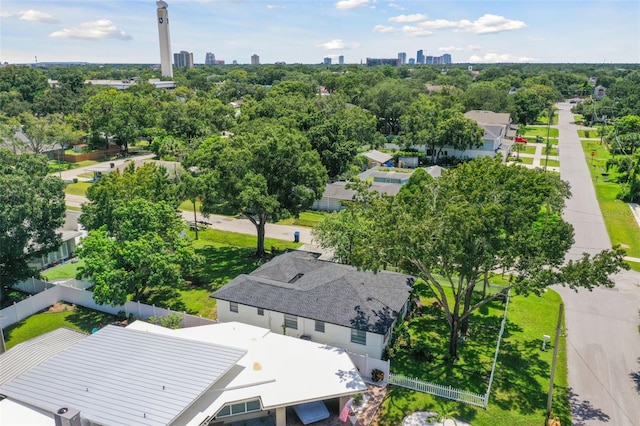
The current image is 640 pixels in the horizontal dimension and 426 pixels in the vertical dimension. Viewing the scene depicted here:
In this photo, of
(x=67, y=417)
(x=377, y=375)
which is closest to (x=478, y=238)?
Result: (x=377, y=375)

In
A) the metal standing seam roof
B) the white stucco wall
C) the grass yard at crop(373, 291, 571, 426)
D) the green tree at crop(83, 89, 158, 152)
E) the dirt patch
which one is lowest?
the grass yard at crop(373, 291, 571, 426)

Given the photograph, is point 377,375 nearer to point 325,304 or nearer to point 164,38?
point 325,304

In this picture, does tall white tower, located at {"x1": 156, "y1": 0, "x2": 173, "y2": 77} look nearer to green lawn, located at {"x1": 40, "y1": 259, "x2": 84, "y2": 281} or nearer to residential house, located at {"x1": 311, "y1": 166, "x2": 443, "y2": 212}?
residential house, located at {"x1": 311, "y1": 166, "x2": 443, "y2": 212}

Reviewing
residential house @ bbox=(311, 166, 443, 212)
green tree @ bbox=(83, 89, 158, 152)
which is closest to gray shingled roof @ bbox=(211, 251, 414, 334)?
residential house @ bbox=(311, 166, 443, 212)

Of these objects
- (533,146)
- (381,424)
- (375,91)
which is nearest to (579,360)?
(381,424)

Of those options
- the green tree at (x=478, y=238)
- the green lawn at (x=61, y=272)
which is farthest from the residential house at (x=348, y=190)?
the green tree at (x=478, y=238)

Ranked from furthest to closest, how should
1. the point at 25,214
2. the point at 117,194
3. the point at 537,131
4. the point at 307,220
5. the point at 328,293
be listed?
the point at 537,131
the point at 307,220
the point at 117,194
the point at 25,214
the point at 328,293

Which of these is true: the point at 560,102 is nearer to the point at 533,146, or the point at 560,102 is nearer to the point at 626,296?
the point at 533,146

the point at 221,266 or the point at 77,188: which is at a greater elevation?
the point at 77,188
